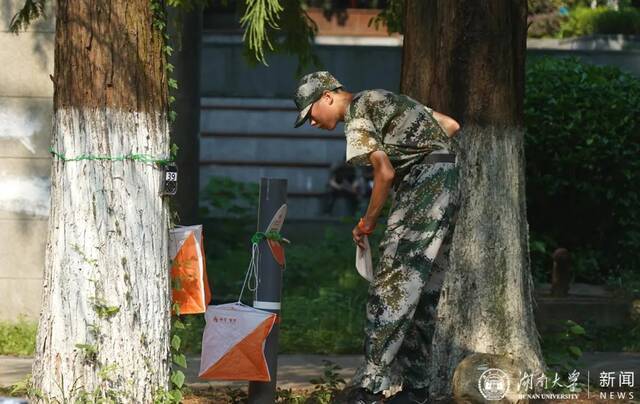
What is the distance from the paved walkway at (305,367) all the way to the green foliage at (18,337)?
0.23 m

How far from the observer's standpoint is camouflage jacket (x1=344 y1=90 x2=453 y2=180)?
5996 mm

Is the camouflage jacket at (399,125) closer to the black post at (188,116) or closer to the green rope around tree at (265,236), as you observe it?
the green rope around tree at (265,236)

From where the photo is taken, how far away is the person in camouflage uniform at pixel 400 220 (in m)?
5.90

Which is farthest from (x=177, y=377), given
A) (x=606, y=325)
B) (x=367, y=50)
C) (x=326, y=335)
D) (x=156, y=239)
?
(x=367, y=50)

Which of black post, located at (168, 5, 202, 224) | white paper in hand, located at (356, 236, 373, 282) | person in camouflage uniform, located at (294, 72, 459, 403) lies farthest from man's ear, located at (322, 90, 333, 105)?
black post, located at (168, 5, 202, 224)

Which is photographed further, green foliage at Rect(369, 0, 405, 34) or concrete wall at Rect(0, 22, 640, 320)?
concrete wall at Rect(0, 22, 640, 320)

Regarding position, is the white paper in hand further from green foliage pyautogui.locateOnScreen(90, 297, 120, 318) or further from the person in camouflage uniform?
green foliage pyautogui.locateOnScreen(90, 297, 120, 318)

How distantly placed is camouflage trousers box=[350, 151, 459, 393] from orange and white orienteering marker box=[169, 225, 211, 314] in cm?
85

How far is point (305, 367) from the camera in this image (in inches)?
323

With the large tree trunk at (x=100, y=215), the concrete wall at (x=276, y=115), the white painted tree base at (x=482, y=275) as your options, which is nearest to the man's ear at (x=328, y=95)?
the large tree trunk at (x=100, y=215)

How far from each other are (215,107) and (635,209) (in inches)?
286

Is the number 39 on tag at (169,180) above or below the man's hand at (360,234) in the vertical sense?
above

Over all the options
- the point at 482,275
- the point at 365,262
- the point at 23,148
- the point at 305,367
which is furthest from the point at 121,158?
the point at 23,148

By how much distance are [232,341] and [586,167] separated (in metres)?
6.04
